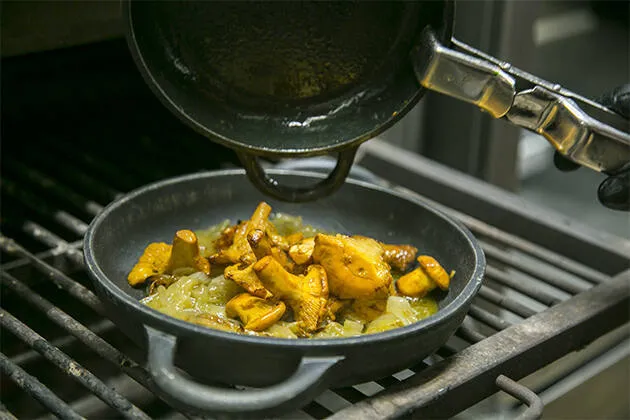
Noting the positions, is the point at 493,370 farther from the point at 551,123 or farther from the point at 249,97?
the point at 249,97

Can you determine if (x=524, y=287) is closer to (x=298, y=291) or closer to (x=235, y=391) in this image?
(x=298, y=291)

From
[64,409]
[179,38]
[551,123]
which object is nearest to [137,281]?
[64,409]

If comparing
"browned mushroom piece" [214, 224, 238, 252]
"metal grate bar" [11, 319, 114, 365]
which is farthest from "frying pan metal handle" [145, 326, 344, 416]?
"metal grate bar" [11, 319, 114, 365]

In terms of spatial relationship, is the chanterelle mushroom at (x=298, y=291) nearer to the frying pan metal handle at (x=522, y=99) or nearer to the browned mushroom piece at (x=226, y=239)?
the browned mushroom piece at (x=226, y=239)

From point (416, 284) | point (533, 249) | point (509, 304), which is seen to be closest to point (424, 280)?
point (416, 284)

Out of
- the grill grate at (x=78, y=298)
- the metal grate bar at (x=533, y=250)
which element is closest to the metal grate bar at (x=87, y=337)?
the grill grate at (x=78, y=298)
